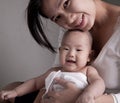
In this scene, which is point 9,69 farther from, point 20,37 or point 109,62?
point 109,62

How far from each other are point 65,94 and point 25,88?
198 mm

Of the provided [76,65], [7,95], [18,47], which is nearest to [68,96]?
[76,65]

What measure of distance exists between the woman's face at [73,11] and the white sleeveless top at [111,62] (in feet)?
0.30

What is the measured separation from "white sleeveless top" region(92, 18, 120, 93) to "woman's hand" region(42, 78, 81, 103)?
0.13 m

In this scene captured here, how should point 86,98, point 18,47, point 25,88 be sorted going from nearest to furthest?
point 86,98
point 25,88
point 18,47

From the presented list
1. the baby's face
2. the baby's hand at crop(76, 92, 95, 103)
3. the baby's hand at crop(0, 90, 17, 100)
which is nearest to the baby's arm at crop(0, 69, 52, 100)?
the baby's hand at crop(0, 90, 17, 100)

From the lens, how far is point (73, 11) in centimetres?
99

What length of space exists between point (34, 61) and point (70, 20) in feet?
2.03

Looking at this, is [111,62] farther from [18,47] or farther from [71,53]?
[18,47]

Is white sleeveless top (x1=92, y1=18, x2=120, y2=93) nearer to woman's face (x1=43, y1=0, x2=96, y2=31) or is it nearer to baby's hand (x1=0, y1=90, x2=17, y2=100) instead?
woman's face (x1=43, y1=0, x2=96, y2=31)

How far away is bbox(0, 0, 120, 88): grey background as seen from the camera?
1444mm

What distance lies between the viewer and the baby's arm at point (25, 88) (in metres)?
1.04

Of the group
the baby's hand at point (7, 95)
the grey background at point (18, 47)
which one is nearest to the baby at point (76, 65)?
the baby's hand at point (7, 95)

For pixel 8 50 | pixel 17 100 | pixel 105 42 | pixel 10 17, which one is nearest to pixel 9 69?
pixel 8 50
